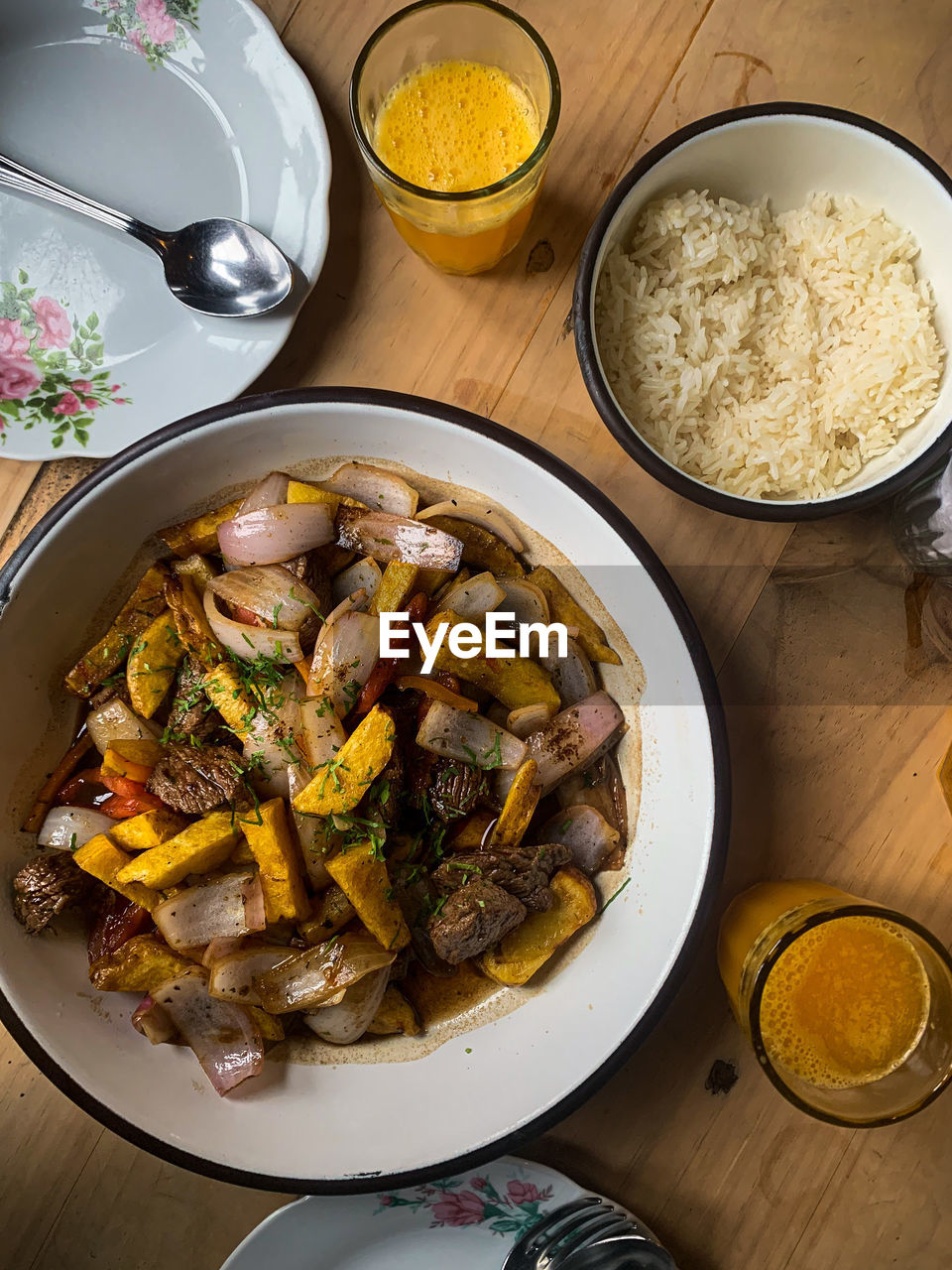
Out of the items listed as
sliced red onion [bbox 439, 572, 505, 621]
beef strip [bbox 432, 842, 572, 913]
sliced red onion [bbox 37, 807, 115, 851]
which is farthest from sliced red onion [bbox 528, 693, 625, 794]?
sliced red onion [bbox 37, 807, 115, 851]

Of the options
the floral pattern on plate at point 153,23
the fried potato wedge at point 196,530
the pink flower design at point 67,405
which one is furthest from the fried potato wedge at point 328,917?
the floral pattern on plate at point 153,23

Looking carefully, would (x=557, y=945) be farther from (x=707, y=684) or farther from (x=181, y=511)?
(x=181, y=511)

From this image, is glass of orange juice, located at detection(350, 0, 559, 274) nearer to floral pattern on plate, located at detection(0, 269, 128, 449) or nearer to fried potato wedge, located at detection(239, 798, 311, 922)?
floral pattern on plate, located at detection(0, 269, 128, 449)

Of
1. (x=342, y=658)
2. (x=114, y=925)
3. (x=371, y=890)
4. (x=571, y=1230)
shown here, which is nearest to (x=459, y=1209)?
(x=571, y=1230)

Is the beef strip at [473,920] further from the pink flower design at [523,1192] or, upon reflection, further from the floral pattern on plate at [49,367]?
the floral pattern on plate at [49,367]

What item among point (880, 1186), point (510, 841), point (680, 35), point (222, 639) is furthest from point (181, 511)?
point (880, 1186)

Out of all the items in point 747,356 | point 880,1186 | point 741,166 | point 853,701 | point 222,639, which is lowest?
point 880,1186
